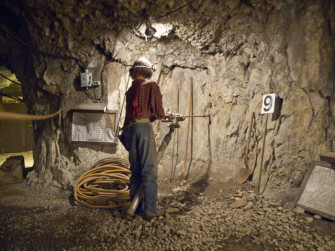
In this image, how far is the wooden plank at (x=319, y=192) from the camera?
2.76 m

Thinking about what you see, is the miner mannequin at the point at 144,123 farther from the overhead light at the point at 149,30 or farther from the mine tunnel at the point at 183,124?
the overhead light at the point at 149,30

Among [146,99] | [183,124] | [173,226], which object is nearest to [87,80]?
[146,99]

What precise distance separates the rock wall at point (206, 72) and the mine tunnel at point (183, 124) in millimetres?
20

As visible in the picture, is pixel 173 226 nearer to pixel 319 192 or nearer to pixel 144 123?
pixel 144 123

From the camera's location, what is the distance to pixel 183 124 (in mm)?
4625

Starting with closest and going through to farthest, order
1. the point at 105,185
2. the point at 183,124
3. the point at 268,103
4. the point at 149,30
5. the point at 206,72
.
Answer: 1. the point at 268,103
2. the point at 105,185
3. the point at 149,30
4. the point at 206,72
5. the point at 183,124

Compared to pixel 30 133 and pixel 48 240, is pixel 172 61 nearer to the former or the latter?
pixel 48 240

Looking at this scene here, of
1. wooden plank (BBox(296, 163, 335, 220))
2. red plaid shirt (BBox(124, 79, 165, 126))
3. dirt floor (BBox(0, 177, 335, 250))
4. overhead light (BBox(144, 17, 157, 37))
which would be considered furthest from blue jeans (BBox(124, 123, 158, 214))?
overhead light (BBox(144, 17, 157, 37))

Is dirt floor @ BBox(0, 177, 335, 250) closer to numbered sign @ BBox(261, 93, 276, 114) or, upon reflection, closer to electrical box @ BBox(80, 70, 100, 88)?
numbered sign @ BBox(261, 93, 276, 114)

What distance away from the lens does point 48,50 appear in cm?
412

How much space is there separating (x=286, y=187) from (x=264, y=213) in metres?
0.68

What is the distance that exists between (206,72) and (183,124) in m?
1.17

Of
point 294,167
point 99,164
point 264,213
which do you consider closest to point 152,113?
point 99,164

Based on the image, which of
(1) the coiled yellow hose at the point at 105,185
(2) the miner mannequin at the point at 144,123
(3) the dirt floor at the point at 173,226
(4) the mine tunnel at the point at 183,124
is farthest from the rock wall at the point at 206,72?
(2) the miner mannequin at the point at 144,123
